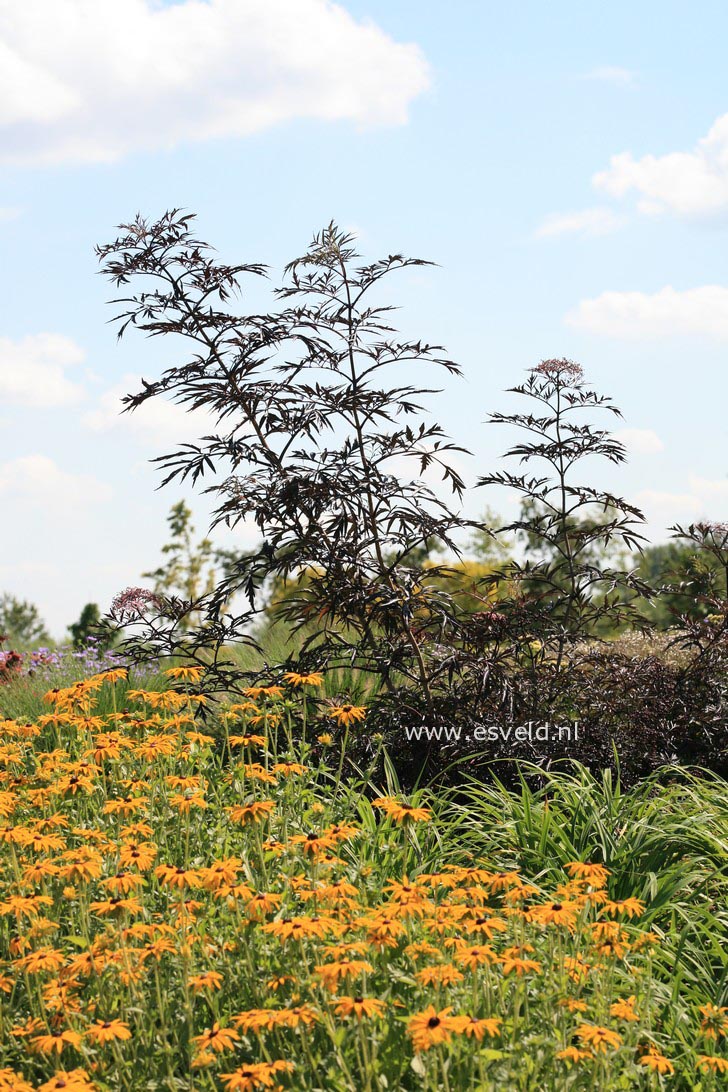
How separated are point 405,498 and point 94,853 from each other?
10.3 feet

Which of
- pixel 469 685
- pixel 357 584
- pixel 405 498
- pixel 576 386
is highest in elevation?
pixel 576 386

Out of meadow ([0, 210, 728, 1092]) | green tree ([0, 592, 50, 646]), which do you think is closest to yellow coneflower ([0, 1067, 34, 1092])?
meadow ([0, 210, 728, 1092])

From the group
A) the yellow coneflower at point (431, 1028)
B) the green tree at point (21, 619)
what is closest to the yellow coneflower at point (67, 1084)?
the yellow coneflower at point (431, 1028)

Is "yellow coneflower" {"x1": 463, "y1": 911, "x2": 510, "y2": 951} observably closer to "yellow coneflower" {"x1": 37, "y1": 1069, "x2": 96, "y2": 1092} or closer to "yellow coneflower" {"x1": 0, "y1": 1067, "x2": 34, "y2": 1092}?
"yellow coneflower" {"x1": 37, "y1": 1069, "x2": 96, "y2": 1092}

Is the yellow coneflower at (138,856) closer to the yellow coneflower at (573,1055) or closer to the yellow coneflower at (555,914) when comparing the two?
the yellow coneflower at (555,914)

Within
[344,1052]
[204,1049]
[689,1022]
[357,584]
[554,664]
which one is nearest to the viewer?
[204,1049]

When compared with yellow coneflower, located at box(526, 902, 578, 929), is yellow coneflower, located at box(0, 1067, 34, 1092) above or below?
below

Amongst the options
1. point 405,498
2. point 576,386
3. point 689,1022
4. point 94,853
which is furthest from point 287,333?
point 689,1022

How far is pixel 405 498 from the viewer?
635 cm

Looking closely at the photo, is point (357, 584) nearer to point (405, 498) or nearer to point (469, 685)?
point (405, 498)

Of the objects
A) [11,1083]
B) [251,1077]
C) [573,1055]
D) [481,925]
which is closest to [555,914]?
[481,925]

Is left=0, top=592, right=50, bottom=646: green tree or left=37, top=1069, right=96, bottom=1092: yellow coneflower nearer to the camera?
left=37, top=1069, right=96, bottom=1092: yellow coneflower

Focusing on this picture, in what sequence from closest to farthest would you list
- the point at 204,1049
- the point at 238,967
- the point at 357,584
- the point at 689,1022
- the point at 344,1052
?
the point at 204,1049 → the point at 344,1052 → the point at 238,967 → the point at 689,1022 → the point at 357,584

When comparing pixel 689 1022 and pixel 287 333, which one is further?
pixel 287 333
